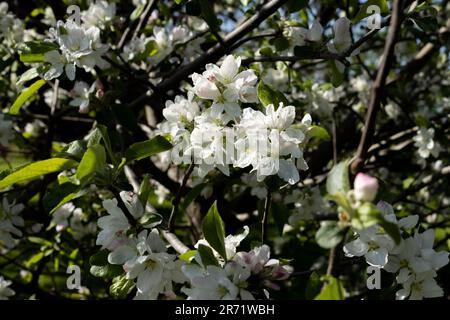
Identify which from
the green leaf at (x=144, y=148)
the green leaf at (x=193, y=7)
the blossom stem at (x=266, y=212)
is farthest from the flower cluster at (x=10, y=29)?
the blossom stem at (x=266, y=212)

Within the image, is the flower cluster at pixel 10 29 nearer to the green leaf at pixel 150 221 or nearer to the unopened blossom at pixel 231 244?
Answer: the green leaf at pixel 150 221

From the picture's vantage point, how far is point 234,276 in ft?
3.22

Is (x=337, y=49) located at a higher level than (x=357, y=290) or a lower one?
higher

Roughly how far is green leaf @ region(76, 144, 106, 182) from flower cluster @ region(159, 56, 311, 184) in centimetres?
24

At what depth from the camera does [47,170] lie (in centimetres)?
109

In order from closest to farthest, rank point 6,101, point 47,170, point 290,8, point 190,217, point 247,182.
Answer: point 47,170 → point 290,8 → point 247,182 → point 190,217 → point 6,101

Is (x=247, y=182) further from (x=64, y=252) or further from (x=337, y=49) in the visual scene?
(x=64, y=252)

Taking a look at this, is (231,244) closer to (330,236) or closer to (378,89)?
(330,236)

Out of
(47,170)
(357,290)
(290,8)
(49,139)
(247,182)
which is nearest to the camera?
(47,170)

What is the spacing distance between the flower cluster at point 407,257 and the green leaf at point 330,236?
0.13 meters

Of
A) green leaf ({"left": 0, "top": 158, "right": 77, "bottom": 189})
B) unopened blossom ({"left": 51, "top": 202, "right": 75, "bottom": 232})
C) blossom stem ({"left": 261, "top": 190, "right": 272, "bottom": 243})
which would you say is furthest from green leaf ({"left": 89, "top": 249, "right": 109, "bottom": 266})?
unopened blossom ({"left": 51, "top": 202, "right": 75, "bottom": 232})

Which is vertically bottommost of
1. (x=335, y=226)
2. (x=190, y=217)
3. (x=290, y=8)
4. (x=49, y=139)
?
(x=190, y=217)
